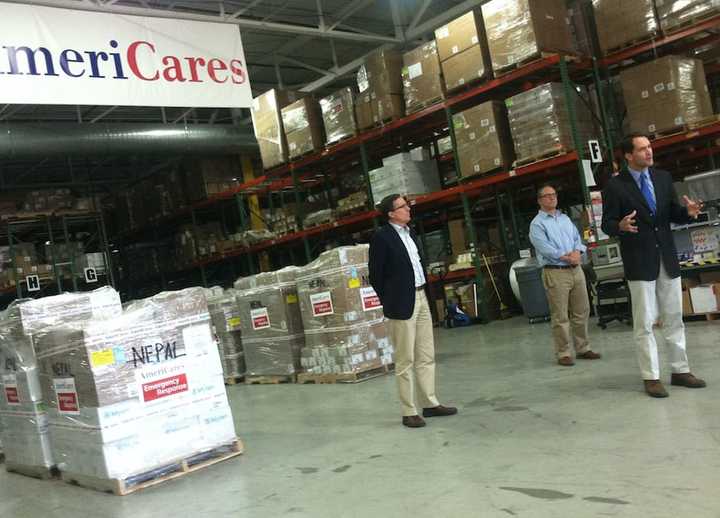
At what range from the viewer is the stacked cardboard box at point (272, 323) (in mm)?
8359

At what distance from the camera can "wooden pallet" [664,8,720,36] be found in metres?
7.96

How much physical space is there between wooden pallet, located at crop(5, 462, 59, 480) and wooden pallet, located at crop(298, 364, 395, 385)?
325 cm

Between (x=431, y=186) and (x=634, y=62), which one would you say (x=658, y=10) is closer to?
(x=634, y=62)

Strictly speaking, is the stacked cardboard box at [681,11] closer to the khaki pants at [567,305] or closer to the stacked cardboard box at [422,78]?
the stacked cardboard box at [422,78]

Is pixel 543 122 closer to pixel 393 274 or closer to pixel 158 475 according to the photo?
pixel 393 274

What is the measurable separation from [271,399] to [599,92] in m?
6.56

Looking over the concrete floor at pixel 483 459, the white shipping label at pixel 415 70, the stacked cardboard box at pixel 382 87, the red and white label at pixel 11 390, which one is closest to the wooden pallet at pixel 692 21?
the white shipping label at pixel 415 70

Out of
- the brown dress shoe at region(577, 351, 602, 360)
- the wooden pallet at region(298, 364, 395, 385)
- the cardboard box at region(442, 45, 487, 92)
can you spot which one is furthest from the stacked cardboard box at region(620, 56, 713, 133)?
the wooden pallet at region(298, 364, 395, 385)

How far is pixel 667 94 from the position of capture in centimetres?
827

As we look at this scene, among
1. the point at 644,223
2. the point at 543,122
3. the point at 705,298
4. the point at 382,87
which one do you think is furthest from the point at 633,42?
the point at 644,223

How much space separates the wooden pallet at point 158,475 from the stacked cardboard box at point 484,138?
6600 millimetres

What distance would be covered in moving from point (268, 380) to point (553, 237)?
4.53 m

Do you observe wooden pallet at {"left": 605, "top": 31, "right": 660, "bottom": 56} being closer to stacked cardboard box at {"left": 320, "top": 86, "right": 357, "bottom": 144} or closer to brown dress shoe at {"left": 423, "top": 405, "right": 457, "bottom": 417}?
stacked cardboard box at {"left": 320, "top": 86, "right": 357, "bottom": 144}

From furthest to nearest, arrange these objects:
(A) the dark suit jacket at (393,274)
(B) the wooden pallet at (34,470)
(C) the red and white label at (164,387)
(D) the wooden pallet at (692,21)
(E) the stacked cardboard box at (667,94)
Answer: (E) the stacked cardboard box at (667,94)
(D) the wooden pallet at (692,21)
(B) the wooden pallet at (34,470)
(A) the dark suit jacket at (393,274)
(C) the red and white label at (164,387)
